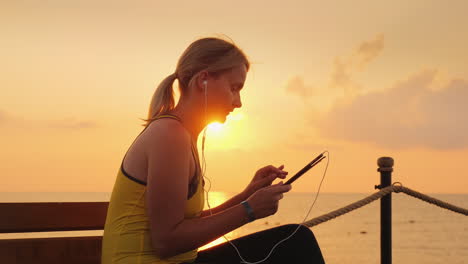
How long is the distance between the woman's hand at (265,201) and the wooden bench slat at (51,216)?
131 centimetres

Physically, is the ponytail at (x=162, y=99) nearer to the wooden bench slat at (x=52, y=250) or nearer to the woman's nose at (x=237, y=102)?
the woman's nose at (x=237, y=102)

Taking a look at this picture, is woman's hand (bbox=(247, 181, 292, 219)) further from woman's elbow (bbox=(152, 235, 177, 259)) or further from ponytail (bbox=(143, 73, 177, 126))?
ponytail (bbox=(143, 73, 177, 126))

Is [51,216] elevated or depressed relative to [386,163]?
depressed

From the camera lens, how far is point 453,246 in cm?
3400

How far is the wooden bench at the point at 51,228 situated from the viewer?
2.71 meters

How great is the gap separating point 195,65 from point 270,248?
3.06ft

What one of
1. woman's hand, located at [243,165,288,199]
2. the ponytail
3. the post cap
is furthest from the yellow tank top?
the post cap

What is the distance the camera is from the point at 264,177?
101 inches

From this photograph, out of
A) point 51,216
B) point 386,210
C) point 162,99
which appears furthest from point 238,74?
point 386,210

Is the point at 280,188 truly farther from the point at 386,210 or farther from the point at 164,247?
the point at 386,210

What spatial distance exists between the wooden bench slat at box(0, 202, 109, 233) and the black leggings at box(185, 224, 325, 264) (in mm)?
852

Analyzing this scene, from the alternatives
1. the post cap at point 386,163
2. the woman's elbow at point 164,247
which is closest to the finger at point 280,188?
the woman's elbow at point 164,247

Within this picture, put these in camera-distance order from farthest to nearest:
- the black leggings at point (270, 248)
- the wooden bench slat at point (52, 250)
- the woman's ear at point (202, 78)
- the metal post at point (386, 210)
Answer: the metal post at point (386, 210)
the wooden bench slat at point (52, 250)
the black leggings at point (270, 248)
the woman's ear at point (202, 78)

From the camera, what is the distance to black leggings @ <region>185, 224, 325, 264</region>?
2388 mm
